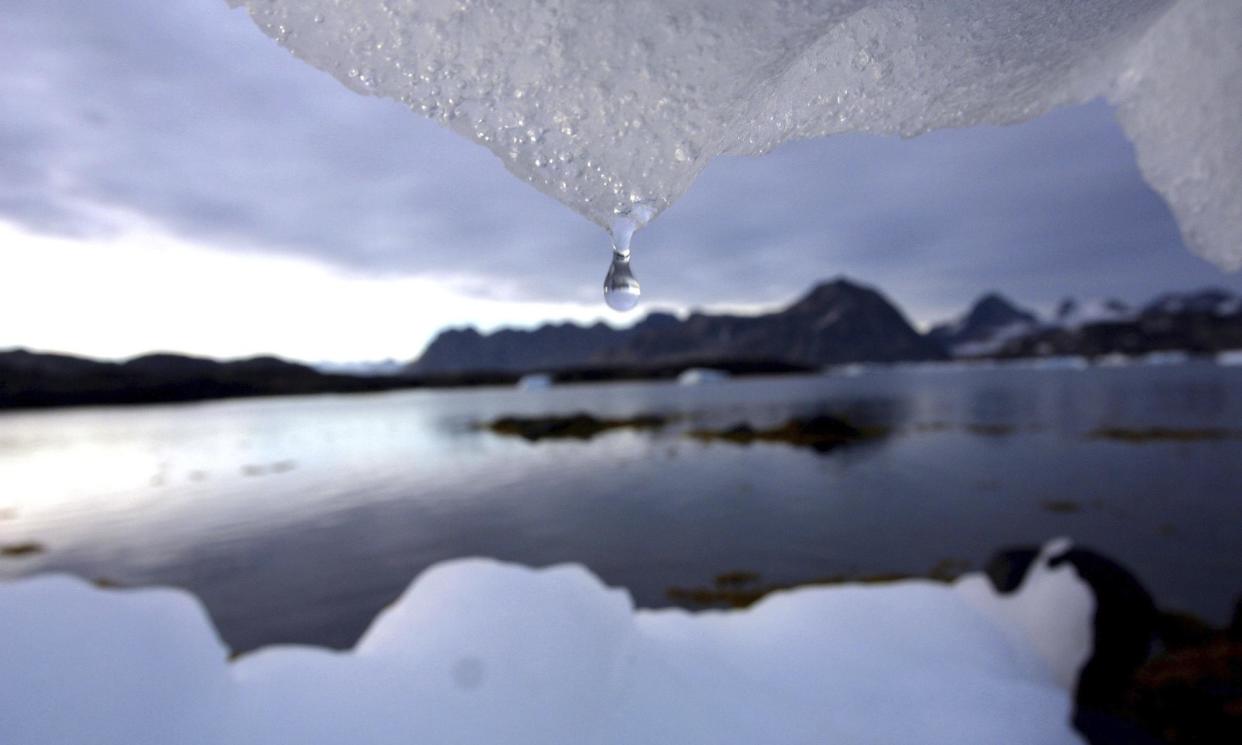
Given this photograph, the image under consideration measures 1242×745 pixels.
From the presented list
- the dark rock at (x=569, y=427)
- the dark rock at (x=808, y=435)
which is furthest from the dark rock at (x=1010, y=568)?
the dark rock at (x=569, y=427)

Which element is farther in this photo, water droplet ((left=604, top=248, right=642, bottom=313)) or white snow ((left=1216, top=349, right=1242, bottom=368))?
white snow ((left=1216, top=349, right=1242, bottom=368))

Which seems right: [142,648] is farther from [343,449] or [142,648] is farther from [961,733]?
[343,449]

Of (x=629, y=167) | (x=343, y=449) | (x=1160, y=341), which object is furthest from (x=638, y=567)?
(x=1160, y=341)

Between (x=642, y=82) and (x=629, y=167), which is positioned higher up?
(x=642, y=82)

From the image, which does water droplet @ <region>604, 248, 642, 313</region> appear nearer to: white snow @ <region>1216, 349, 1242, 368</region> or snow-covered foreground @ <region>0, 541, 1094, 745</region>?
snow-covered foreground @ <region>0, 541, 1094, 745</region>

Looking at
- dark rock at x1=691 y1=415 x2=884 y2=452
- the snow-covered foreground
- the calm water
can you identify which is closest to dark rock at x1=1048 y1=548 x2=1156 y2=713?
the snow-covered foreground

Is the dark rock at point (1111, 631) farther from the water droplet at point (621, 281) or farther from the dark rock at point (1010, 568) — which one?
the water droplet at point (621, 281)
